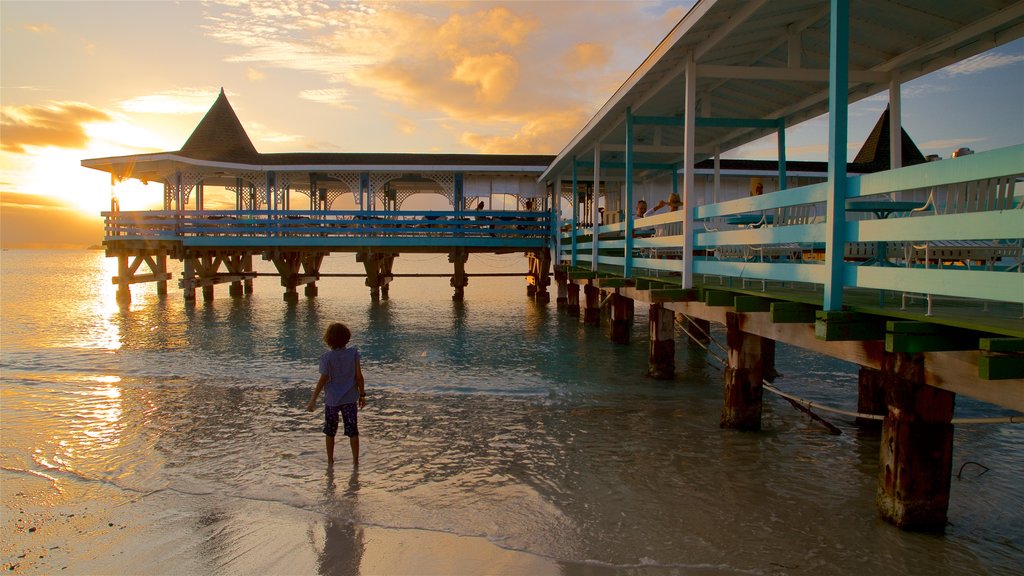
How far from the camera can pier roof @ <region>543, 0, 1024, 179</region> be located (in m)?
6.96

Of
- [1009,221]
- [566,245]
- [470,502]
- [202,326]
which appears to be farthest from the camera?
[566,245]

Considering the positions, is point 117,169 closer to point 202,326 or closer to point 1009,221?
point 202,326

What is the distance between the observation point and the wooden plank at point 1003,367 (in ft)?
12.2

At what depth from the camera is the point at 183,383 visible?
10852 mm

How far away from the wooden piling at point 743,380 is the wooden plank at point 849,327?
7.44ft

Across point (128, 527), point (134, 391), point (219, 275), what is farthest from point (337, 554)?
point (219, 275)

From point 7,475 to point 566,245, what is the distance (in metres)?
15.7

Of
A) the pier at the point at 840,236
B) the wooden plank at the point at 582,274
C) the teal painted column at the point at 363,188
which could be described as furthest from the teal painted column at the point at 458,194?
the wooden plank at the point at 582,274

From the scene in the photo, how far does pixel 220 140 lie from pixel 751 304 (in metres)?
24.5

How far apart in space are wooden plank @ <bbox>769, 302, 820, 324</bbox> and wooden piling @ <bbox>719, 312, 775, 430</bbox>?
5.45 feet

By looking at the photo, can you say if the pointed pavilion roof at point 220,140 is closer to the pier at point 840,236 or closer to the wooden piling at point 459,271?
the wooden piling at point 459,271

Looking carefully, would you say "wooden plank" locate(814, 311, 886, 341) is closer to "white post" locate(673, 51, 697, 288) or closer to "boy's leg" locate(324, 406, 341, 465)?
"white post" locate(673, 51, 697, 288)

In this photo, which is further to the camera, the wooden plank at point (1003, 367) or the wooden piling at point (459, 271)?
the wooden piling at point (459, 271)

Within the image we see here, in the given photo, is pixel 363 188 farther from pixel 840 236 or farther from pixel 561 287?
pixel 840 236
